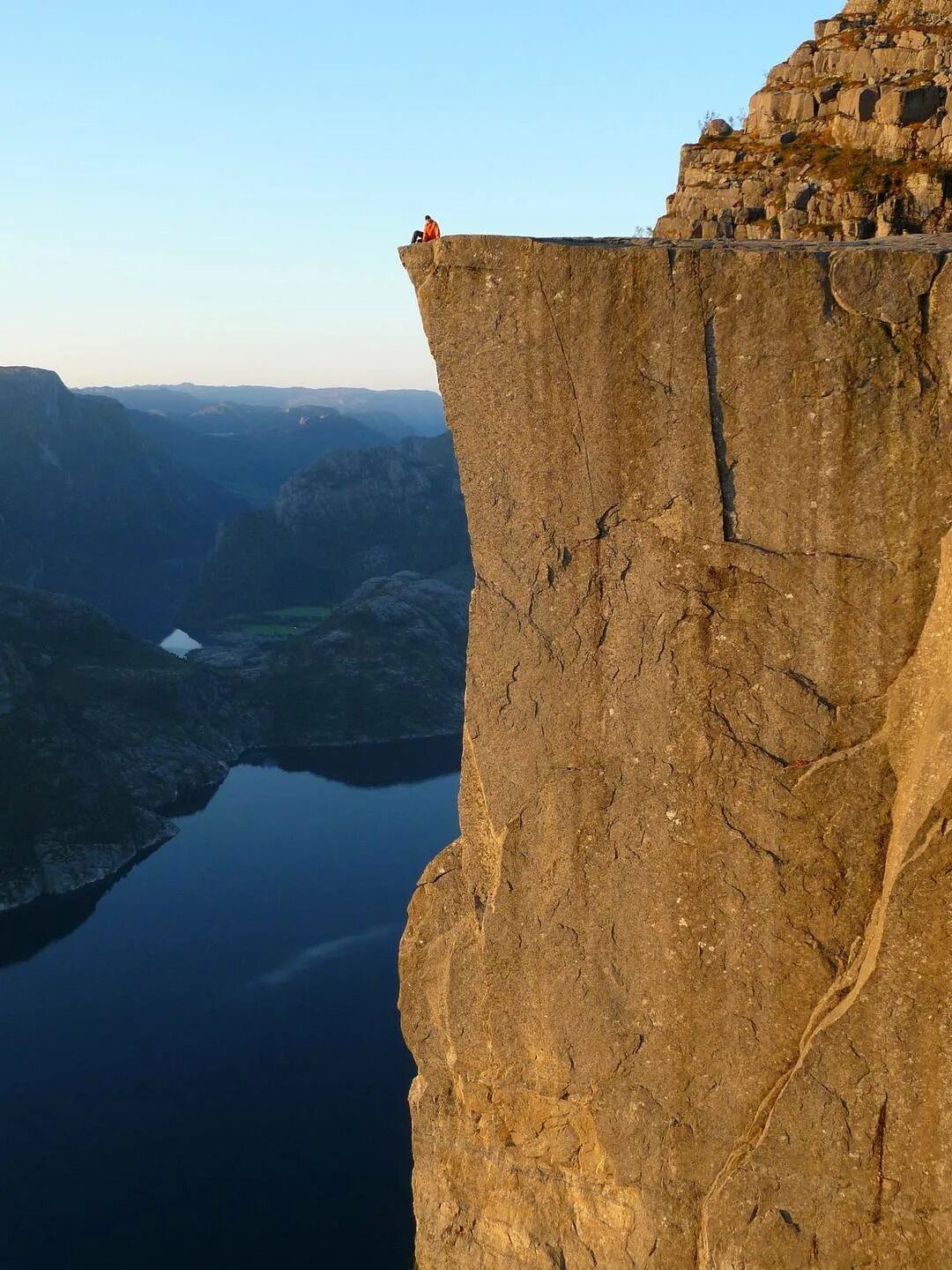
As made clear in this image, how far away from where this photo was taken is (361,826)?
79.1m

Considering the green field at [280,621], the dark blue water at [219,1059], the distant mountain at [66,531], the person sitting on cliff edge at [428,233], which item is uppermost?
the person sitting on cliff edge at [428,233]

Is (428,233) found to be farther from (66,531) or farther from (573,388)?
(66,531)

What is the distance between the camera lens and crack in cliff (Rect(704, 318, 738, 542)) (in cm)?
1301

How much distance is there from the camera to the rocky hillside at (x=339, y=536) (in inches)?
6801

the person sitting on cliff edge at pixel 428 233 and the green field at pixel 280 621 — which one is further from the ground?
the person sitting on cliff edge at pixel 428 233

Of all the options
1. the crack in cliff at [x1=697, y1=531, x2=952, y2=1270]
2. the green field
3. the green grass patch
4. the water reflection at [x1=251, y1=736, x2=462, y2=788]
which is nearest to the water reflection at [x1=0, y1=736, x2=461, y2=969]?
the water reflection at [x1=251, y1=736, x2=462, y2=788]

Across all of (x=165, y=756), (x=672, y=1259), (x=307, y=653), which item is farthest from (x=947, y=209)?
(x=307, y=653)

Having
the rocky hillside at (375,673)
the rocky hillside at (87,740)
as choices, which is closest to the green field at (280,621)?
the rocky hillside at (375,673)

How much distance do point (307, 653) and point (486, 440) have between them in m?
111

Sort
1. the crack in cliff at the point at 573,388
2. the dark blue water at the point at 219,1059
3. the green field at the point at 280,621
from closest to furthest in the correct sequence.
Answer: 1. the crack in cliff at the point at 573,388
2. the dark blue water at the point at 219,1059
3. the green field at the point at 280,621

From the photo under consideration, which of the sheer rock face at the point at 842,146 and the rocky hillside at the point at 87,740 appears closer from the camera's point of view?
the sheer rock face at the point at 842,146

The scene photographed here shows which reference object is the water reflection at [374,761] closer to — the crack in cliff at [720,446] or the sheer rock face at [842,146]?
the sheer rock face at [842,146]

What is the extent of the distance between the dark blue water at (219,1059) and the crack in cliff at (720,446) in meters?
27.5

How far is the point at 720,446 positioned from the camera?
13.3m
